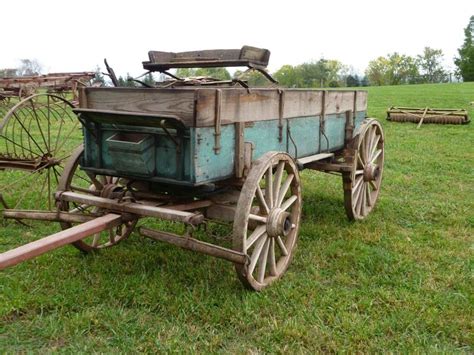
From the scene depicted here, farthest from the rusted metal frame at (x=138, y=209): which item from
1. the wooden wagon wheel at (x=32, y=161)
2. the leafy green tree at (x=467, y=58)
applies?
the leafy green tree at (x=467, y=58)

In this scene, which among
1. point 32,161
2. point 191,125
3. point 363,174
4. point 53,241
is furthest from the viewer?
point 363,174

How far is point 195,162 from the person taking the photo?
125 inches

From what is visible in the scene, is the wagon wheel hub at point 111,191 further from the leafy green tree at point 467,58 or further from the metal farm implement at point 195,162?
the leafy green tree at point 467,58

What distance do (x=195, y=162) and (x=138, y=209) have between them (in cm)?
60

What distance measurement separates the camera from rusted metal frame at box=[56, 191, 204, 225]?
3.23 meters

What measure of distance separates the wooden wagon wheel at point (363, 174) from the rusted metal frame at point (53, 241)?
2758mm

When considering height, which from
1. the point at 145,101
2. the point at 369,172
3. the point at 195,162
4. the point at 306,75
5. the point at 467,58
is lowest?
the point at 369,172

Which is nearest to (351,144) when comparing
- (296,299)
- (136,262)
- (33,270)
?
(296,299)

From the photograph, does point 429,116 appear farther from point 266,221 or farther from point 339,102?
point 266,221

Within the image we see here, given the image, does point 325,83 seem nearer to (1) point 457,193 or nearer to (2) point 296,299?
(1) point 457,193

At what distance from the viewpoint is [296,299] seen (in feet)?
11.8

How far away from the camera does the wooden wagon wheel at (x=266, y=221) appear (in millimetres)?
3311

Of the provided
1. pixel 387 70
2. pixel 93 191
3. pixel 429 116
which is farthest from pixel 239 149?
pixel 387 70

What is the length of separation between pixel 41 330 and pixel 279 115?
2.41 m
